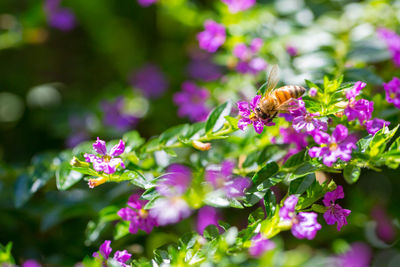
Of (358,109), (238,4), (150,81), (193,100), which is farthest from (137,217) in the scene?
(150,81)

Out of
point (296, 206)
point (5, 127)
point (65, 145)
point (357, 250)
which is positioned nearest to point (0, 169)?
point (65, 145)

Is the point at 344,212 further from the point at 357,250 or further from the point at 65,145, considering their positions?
the point at 65,145

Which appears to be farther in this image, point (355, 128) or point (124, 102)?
point (124, 102)

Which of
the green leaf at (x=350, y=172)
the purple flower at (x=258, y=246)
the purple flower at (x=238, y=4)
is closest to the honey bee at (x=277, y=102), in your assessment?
the green leaf at (x=350, y=172)

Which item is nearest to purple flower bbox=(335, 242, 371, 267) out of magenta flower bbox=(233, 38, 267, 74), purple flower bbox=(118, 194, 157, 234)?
purple flower bbox=(118, 194, 157, 234)

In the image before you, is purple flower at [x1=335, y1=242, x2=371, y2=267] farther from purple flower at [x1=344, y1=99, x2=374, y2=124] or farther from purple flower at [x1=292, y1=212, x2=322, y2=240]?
purple flower at [x1=344, y1=99, x2=374, y2=124]
